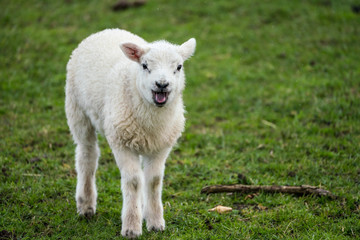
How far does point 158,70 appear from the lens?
176 inches

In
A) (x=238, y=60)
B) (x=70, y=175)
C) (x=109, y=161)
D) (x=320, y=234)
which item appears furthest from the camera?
(x=238, y=60)

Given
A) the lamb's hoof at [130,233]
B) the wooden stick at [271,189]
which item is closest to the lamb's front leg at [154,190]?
the lamb's hoof at [130,233]

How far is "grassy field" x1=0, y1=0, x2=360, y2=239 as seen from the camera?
506 centimetres

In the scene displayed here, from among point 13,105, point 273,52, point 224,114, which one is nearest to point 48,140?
point 13,105

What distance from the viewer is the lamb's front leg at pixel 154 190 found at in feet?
16.1

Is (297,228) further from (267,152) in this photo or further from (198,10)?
(198,10)

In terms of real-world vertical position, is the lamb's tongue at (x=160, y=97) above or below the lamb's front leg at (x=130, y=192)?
above

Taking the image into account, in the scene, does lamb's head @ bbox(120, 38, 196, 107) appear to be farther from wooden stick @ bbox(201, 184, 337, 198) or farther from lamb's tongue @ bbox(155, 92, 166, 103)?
wooden stick @ bbox(201, 184, 337, 198)

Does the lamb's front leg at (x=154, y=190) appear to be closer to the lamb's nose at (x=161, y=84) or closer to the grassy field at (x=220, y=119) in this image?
the grassy field at (x=220, y=119)

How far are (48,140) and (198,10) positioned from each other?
24.7 feet

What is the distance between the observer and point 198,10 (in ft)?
43.2

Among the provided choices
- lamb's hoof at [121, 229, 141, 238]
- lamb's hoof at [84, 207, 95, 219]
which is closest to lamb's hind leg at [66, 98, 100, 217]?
lamb's hoof at [84, 207, 95, 219]

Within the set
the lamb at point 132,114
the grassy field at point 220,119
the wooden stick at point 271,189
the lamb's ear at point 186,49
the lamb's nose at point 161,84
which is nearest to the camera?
the lamb's nose at point 161,84

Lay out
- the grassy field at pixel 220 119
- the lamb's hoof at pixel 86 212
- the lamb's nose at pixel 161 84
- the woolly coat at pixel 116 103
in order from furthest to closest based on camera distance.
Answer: the lamb's hoof at pixel 86 212
the grassy field at pixel 220 119
the woolly coat at pixel 116 103
the lamb's nose at pixel 161 84
